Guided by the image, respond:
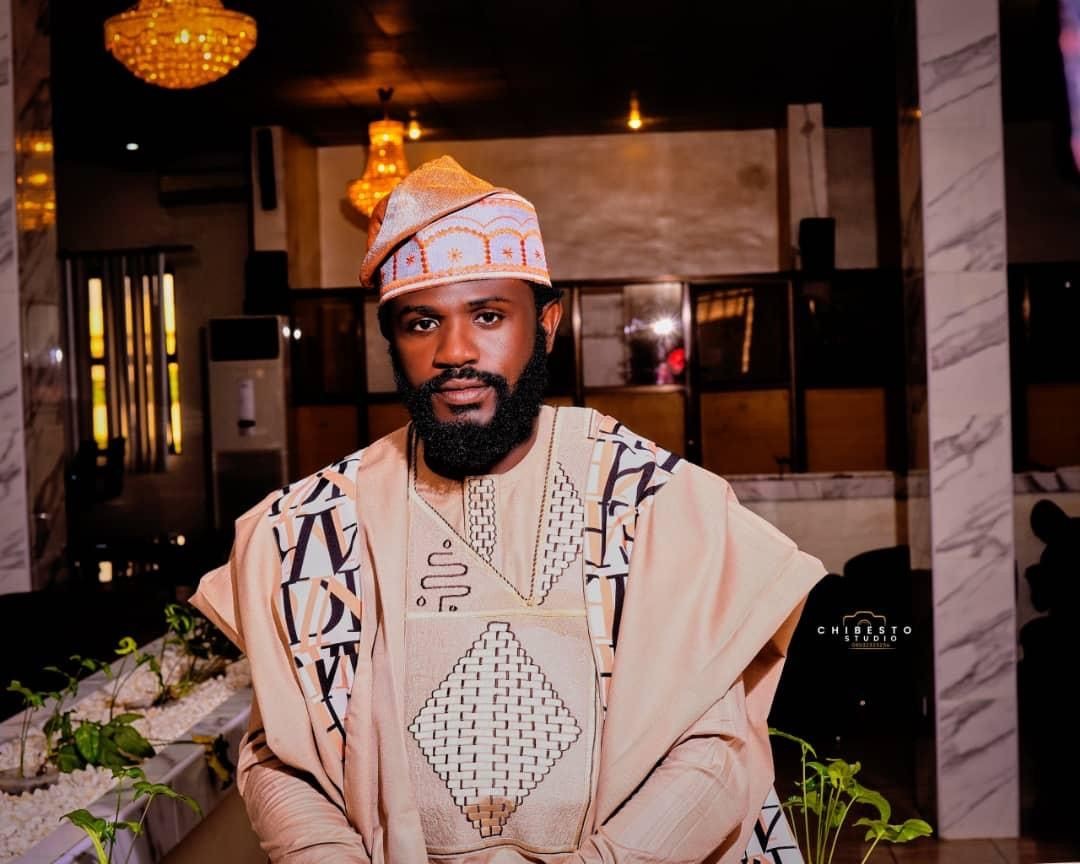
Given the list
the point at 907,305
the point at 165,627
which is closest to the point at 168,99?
the point at 165,627

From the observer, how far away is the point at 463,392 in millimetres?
1687

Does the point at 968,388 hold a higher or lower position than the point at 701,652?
higher

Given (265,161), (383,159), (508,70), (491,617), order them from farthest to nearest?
(265,161)
(383,159)
(508,70)
(491,617)

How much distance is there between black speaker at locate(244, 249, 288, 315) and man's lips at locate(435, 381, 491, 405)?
778 cm

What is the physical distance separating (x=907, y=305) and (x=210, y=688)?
2806mm

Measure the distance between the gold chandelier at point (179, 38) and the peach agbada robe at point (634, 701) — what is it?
3.96m

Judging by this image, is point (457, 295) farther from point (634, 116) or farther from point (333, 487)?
point (634, 116)

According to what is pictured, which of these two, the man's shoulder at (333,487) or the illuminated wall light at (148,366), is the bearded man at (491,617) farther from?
the illuminated wall light at (148,366)

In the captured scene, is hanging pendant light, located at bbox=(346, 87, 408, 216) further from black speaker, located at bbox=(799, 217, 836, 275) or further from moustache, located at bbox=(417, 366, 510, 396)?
moustache, located at bbox=(417, 366, 510, 396)

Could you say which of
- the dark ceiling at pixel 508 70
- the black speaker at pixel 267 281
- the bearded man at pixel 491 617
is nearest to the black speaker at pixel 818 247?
the dark ceiling at pixel 508 70

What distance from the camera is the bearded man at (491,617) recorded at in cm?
152

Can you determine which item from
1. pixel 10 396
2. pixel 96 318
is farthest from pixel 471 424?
pixel 96 318

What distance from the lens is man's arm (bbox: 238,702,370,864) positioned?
4.89ft

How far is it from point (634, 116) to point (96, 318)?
4.65m
